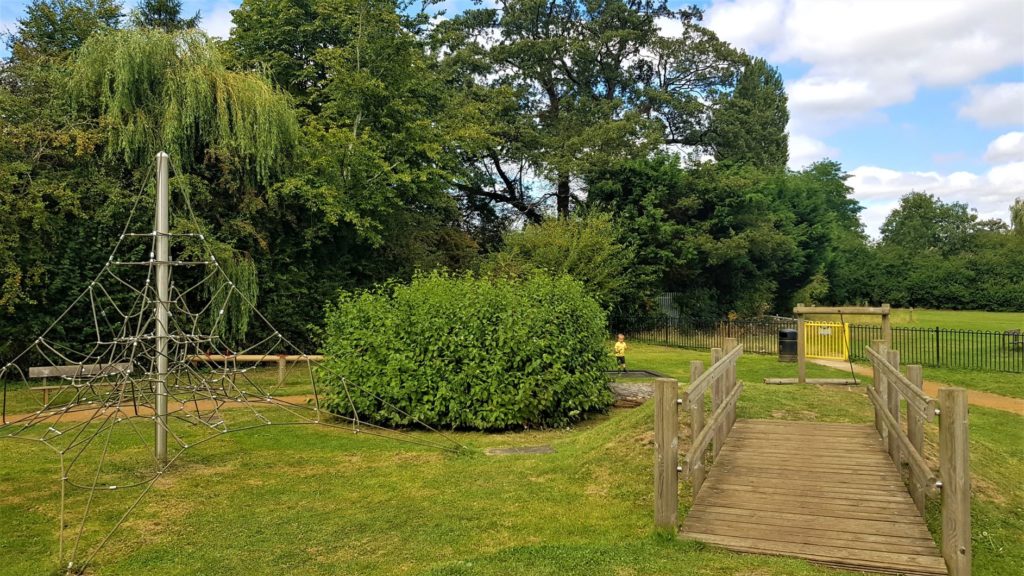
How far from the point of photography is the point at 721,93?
33.7 m

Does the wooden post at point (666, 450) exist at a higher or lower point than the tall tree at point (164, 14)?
lower

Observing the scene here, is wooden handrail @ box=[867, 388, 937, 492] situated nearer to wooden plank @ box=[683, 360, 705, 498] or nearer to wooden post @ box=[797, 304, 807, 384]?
wooden plank @ box=[683, 360, 705, 498]

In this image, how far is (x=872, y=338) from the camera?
21859 mm

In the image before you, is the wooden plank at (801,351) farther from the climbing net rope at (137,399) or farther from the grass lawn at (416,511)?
the climbing net rope at (137,399)

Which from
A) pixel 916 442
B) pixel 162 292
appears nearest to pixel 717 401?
pixel 916 442

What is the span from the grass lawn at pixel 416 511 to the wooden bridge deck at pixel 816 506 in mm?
257

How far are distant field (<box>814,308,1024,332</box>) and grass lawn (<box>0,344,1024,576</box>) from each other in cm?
2623

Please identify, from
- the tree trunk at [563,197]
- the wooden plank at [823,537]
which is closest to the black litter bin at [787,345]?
the wooden plank at [823,537]

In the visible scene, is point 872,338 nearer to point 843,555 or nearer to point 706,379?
point 706,379

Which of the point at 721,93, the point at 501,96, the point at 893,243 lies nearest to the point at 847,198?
the point at 893,243

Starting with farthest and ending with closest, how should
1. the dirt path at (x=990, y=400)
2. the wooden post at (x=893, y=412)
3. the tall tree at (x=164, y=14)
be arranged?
1. the tall tree at (x=164, y=14)
2. the dirt path at (x=990, y=400)
3. the wooden post at (x=893, y=412)

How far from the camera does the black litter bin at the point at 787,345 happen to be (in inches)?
677

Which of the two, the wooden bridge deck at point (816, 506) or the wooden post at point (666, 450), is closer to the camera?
the wooden bridge deck at point (816, 506)

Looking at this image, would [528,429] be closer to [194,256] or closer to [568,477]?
[568,477]
